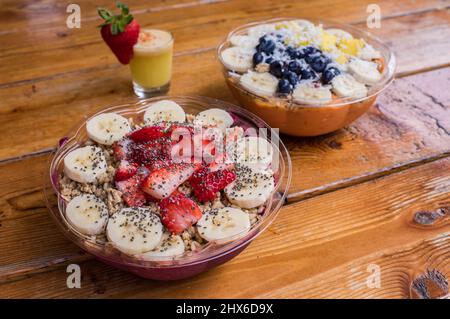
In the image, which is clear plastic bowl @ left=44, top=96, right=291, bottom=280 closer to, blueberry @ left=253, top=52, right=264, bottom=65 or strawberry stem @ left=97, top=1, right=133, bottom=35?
blueberry @ left=253, top=52, right=264, bottom=65

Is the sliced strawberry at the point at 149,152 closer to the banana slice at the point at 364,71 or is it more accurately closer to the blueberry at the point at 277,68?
the blueberry at the point at 277,68

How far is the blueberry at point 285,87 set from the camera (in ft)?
4.74

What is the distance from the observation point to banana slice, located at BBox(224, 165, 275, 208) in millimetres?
1138

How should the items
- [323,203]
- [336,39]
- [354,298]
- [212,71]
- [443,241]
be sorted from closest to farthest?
1. [354,298]
2. [443,241]
3. [323,203]
4. [336,39]
5. [212,71]

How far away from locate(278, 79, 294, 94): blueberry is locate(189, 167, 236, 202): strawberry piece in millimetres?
373

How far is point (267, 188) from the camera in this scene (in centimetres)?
117

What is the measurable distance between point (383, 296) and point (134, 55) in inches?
43.7

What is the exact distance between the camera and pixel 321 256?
Answer: 3.94ft

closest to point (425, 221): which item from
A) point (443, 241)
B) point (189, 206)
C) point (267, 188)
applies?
point (443, 241)

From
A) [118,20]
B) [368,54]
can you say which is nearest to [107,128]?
[118,20]

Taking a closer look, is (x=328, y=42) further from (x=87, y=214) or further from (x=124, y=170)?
(x=87, y=214)

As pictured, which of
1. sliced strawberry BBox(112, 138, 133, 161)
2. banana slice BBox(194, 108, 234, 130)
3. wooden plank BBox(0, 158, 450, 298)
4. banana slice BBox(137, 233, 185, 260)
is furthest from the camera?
banana slice BBox(194, 108, 234, 130)

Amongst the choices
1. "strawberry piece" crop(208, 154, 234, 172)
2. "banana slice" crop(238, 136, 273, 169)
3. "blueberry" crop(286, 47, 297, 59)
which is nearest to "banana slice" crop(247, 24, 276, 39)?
"blueberry" crop(286, 47, 297, 59)

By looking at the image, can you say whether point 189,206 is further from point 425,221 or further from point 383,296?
point 425,221
